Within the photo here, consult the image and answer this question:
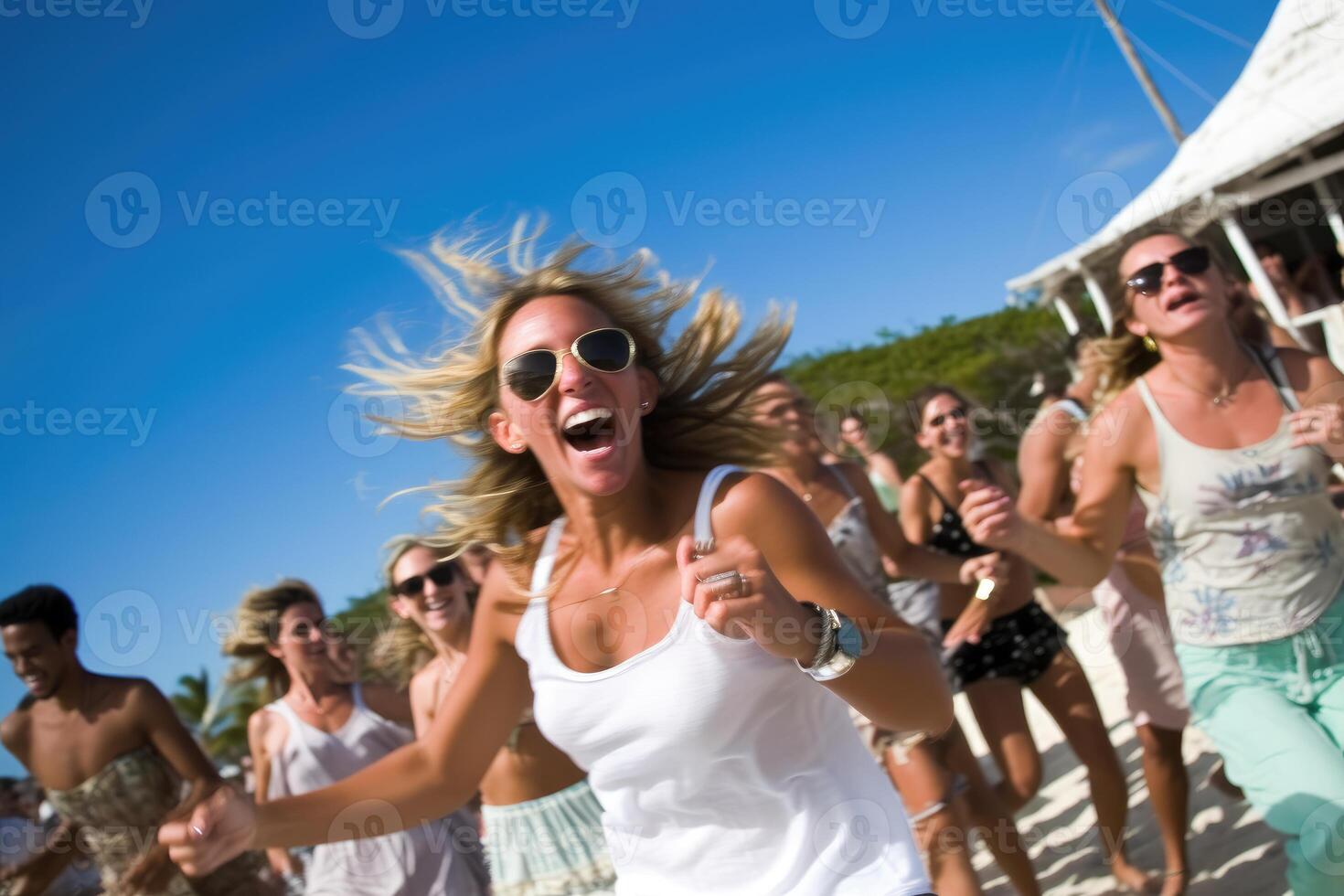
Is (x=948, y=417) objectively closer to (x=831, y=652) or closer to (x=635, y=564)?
(x=635, y=564)

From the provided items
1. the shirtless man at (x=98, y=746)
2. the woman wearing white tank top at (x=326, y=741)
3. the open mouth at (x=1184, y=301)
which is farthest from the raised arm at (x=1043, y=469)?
the shirtless man at (x=98, y=746)

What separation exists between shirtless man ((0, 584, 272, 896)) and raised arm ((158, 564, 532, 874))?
209cm

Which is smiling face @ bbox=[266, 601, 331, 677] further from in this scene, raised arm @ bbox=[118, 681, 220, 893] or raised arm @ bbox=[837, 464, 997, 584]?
raised arm @ bbox=[837, 464, 997, 584]

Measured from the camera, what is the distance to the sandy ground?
4.45 metres

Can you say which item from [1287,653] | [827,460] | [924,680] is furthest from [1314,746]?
[827,460]

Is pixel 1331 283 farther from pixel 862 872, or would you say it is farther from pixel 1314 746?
pixel 862 872

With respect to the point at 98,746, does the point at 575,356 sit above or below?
above

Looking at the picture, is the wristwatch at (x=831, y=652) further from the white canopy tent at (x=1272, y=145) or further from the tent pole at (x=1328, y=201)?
the tent pole at (x=1328, y=201)

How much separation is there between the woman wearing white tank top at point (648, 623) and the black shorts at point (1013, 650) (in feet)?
7.97

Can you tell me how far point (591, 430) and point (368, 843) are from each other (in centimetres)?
255

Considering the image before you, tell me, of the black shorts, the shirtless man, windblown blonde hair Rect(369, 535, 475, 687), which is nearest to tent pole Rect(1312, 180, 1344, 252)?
the black shorts

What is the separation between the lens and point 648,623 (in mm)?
2287

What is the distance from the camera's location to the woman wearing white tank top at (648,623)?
211 centimetres

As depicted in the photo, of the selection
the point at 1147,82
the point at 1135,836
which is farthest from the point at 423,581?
the point at 1147,82
